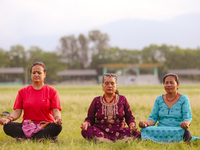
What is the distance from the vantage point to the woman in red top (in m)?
4.10

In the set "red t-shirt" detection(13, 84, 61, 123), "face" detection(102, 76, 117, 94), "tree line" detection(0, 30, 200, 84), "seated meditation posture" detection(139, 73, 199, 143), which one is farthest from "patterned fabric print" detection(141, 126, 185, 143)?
"tree line" detection(0, 30, 200, 84)

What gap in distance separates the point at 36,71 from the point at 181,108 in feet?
8.52

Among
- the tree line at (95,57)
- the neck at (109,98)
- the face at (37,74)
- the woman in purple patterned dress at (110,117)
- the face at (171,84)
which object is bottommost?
the woman in purple patterned dress at (110,117)

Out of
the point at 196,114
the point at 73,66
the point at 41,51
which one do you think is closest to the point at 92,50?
the point at 73,66

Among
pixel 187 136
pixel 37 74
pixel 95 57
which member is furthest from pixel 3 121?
pixel 95 57

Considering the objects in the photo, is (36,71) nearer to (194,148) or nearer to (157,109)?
(157,109)

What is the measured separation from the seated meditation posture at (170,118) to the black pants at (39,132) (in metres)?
1.42

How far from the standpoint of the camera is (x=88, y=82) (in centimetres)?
4566

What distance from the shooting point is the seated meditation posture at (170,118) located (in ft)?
13.2

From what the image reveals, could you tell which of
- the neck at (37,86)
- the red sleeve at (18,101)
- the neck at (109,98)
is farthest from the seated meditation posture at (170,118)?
the red sleeve at (18,101)

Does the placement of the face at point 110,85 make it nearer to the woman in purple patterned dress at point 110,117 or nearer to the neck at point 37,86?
the woman in purple patterned dress at point 110,117

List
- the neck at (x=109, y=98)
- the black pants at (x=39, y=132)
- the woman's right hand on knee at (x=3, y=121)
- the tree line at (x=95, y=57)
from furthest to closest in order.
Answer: the tree line at (x=95, y=57) → the neck at (x=109, y=98) → the black pants at (x=39, y=132) → the woman's right hand on knee at (x=3, y=121)

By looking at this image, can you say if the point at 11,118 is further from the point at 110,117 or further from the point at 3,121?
the point at 110,117

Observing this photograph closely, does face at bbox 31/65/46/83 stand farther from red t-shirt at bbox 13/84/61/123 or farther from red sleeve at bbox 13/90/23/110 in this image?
red sleeve at bbox 13/90/23/110
